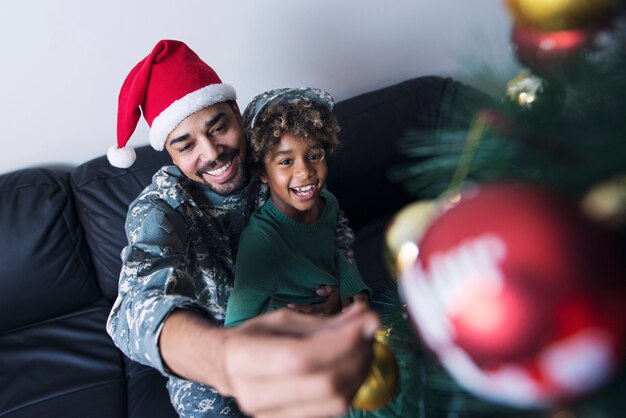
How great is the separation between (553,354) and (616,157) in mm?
115

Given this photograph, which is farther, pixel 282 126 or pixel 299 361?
pixel 282 126

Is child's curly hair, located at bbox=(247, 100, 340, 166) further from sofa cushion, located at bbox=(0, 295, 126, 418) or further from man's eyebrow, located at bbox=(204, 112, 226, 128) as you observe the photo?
sofa cushion, located at bbox=(0, 295, 126, 418)

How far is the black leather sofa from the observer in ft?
4.15

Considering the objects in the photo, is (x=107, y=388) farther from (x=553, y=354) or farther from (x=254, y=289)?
(x=553, y=354)

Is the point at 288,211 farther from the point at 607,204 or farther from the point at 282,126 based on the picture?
the point at 607,204

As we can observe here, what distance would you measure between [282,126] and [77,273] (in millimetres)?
847

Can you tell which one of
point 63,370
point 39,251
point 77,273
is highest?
point 39,251

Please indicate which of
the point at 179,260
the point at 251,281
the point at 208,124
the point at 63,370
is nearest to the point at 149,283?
the point at 179,260

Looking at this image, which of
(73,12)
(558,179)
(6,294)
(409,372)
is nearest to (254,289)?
(409,372)

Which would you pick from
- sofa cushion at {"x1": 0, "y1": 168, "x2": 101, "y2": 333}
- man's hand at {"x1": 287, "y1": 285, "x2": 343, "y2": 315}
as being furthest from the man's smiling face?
sofa cushion at {"x1": 0, "y1": 168, "x2": 101, "y2": 333}

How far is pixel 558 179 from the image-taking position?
12.4 inches

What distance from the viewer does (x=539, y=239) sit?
25cm

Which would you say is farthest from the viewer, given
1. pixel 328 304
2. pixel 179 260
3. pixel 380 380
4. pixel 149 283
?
pixel 328 304

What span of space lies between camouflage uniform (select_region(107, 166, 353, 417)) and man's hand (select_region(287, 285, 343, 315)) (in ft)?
0.57
